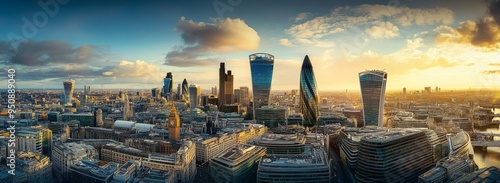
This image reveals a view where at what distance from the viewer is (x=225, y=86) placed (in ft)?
203

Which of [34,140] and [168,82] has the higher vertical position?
[168,82]

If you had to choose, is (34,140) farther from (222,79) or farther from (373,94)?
(222,79)

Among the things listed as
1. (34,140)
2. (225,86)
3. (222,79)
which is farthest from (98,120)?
(225,86)

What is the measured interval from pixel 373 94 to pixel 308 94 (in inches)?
365

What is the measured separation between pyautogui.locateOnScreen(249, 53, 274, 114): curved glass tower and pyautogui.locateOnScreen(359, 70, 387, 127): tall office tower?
14228 millimetres

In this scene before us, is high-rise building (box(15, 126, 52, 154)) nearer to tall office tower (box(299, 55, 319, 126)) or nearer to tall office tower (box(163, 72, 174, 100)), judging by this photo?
tall office tower (box(299, 55, 319, 126))

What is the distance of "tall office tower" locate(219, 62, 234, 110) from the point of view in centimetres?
6144

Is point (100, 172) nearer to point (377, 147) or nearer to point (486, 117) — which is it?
point (377, 147)

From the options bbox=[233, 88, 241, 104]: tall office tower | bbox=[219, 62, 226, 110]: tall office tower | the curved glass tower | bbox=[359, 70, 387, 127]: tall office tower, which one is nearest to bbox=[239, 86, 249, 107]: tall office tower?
bbox=[233, 88, 241, 104]: tall office tower


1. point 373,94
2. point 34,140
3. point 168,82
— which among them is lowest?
point 34,140

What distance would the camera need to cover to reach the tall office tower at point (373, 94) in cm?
3309

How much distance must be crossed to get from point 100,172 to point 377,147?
15.7m

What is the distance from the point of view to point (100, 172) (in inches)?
735

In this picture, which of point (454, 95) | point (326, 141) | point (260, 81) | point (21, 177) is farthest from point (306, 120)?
Answer: point (454, 95)
